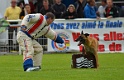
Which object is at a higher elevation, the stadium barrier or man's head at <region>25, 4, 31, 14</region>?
man's head at <region>25, 4, 31, 14</region>

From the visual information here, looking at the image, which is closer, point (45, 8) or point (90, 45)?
point (90, 45)

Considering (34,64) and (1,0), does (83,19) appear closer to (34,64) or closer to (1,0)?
(1,0)

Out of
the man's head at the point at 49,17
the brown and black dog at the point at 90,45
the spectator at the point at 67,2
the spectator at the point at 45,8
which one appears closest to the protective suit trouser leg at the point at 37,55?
the man's head at the point at 49,17

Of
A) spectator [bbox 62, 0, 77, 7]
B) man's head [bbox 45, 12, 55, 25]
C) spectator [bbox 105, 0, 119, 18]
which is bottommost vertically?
man's head [bbox 45, 12, 55, 25]

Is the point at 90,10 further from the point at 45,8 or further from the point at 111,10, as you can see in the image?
the point at 45,8

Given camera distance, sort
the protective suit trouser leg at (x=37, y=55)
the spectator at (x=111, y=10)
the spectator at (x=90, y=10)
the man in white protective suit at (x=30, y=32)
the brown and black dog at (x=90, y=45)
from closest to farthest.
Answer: the man in white protective suit at (x=30, y=32)
the protective suit trouser leg at (x=37, y=55)
the brown and black dog at (x=90, y=45)
the spectator at (x=90, y=10)
the spectator at (x=111, y=10)

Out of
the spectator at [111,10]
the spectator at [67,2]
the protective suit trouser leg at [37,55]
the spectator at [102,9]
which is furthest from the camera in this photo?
the spectator at [67,2]

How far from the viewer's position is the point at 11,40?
22281 mm

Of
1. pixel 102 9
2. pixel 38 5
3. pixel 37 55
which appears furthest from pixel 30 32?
pixel 38 5

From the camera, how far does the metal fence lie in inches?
872

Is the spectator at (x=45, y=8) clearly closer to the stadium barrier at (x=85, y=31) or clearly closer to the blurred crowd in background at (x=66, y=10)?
the blurred crowd in background at (x=66, y=10)

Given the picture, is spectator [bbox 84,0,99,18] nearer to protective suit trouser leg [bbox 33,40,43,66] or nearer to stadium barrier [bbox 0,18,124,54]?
stadium barrier [bbox 0,18,124,54]

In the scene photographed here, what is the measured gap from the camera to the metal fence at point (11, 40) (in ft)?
72.7

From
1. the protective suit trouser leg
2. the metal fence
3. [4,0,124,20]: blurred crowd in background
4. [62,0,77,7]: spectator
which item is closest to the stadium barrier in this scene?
the metal fence
